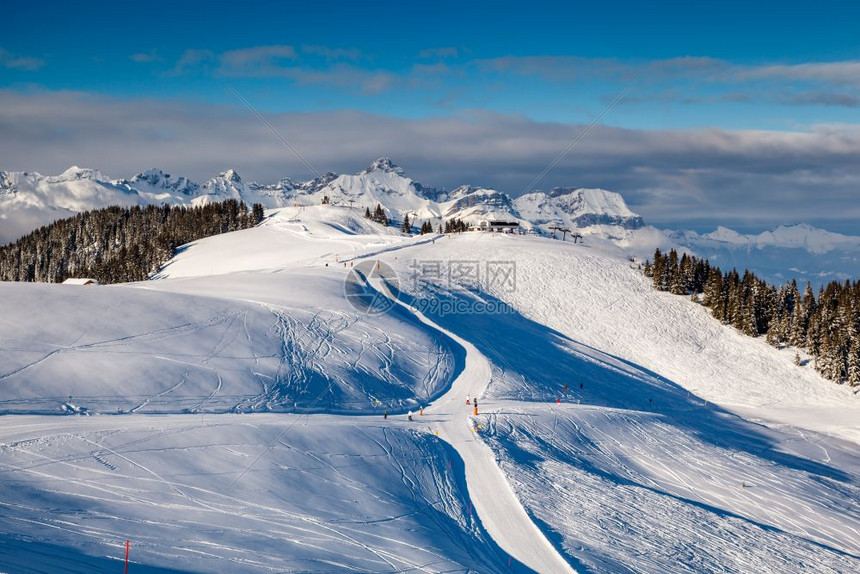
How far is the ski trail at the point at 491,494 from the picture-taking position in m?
23.2

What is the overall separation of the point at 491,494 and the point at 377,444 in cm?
631

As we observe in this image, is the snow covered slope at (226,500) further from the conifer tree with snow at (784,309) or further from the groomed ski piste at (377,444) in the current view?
the conifer tree with snow at (784,309)

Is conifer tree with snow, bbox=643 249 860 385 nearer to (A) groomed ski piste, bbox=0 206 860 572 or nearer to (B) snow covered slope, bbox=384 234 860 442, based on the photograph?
(B) snow covered slope, bbox=384 234 860 442

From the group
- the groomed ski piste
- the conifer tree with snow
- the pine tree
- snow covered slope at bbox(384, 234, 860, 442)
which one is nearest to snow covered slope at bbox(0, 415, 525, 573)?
the groomed ski piste

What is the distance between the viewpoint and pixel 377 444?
3008 cm

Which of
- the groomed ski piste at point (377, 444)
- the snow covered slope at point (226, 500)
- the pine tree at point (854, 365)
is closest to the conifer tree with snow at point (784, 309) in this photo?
the pine tree at point (854, 365)

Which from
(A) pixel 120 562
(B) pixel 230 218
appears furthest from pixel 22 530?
(B) pixel 230 218

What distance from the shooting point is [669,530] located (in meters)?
27.2

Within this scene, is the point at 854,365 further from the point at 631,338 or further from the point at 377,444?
the point at 377,444

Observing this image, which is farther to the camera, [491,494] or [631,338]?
[631,338]

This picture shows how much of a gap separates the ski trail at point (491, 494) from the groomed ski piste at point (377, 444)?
0.46 ft

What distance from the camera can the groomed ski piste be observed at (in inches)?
809

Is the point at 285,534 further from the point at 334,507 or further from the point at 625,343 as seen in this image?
the point at 625,343

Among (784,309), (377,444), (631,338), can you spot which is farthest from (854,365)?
(377,444)
